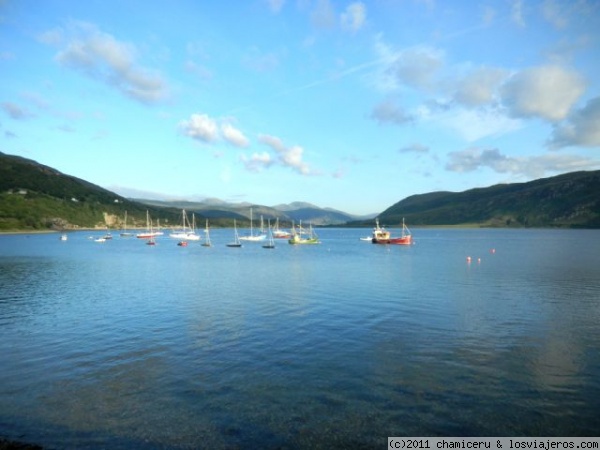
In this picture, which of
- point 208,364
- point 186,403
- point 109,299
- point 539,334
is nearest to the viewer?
point 186,403

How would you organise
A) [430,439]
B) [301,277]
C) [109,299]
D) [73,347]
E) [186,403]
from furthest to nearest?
1. [301,277]
2. [109,299]
3. [73,347]
4. [186,403]
5. [430,439]

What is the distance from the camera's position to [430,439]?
17.0 m

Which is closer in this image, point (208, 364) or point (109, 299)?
point (208, 364)

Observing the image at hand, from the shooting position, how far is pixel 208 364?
26000mm

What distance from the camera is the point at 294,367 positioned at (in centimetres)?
2547

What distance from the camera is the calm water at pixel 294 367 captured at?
17.8 metres

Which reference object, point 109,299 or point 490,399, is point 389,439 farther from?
point 109,299

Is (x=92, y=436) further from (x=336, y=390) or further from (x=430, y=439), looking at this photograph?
(x=430, y=439)

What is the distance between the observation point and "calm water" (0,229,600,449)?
17.8 metres

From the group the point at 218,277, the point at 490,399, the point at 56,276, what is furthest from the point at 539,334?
the point at 56,276

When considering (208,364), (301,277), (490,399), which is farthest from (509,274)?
(208,364)

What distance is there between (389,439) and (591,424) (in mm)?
9239

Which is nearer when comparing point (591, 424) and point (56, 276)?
point (591, 424)

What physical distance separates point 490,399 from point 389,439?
22.6 feet
